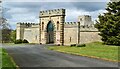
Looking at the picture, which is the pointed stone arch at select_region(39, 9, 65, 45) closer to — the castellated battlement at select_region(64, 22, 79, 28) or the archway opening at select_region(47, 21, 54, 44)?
the archway opening at select_region(47, 21, 54, 44)

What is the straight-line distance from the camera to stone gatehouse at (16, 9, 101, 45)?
51.3 m

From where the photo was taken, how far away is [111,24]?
128ft

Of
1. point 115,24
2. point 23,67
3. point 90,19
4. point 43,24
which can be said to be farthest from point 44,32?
point 23,67

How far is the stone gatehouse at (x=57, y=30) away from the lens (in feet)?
168

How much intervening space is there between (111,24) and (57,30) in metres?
19.7

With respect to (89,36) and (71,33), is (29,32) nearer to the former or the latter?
(71,33)

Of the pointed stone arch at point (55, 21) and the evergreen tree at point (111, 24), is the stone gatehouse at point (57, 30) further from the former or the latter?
the evergreen tree at point (111, 24)

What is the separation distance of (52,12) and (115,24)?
76.9ft

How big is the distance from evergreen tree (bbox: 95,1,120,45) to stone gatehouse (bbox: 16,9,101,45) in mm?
8046

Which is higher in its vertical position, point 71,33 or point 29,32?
point 71,33

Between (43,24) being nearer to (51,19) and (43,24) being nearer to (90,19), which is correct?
(51,19)

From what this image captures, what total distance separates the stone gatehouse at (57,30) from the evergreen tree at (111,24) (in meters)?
8.05

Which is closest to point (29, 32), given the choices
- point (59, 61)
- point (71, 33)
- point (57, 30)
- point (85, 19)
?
point (57, 30)

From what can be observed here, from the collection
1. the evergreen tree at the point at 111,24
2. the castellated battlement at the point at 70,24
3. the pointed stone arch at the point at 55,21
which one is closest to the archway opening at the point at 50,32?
the pointed stone arch at the point at 55,21
